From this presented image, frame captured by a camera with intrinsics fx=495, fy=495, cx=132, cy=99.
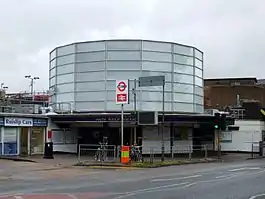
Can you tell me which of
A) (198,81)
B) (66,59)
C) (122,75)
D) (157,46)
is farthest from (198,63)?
(66,59)

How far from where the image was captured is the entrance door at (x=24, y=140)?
3912 cm

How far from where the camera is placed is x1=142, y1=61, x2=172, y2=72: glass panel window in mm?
43688

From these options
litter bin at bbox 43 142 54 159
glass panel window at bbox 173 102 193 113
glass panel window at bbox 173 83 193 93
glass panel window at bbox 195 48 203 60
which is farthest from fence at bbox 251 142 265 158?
litter bin at bbox 43 142 54 159

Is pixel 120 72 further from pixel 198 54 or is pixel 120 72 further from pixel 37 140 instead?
pixel 37 140

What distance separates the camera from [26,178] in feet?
71.9

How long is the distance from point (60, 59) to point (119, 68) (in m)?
6.30

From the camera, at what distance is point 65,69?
1793 inches

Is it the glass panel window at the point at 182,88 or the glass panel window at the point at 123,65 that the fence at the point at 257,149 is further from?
the glass panel window at the point at 123,65

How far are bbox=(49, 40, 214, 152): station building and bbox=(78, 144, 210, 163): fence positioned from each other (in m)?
0.80

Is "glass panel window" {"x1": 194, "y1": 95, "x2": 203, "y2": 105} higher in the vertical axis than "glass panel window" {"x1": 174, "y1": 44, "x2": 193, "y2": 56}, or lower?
lower

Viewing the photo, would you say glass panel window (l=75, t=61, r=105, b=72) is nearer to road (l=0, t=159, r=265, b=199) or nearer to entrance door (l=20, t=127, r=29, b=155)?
entrance door (l=20, t=127, r=29, b=155)

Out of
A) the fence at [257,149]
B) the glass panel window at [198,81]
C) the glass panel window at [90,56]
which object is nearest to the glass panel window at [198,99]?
the glass panel window at [198,81]

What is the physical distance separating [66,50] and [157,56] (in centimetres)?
848

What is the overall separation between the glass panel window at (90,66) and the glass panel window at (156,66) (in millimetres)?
3713
